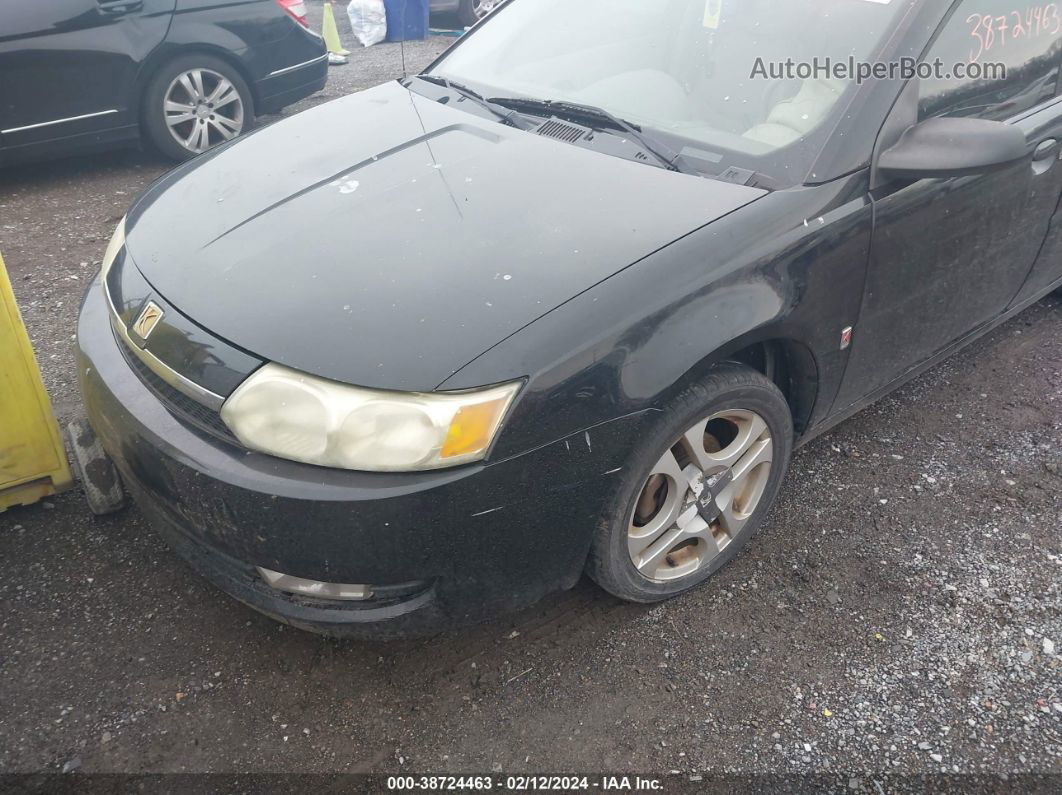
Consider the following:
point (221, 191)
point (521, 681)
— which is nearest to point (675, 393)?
point (521, 681)

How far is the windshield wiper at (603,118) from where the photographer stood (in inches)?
88.7

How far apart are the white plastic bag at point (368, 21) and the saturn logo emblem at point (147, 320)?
7880mm

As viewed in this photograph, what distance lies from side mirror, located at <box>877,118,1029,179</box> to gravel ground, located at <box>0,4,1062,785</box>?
106 centimetres

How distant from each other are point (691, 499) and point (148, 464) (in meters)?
1.32

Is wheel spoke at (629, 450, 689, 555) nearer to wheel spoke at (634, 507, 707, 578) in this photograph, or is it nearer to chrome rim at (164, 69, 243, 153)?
wheel spoke at (634, 507, 707, 578)

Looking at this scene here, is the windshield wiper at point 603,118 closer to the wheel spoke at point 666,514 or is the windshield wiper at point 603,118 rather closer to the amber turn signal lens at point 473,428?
the wheel spoke at point 666,514

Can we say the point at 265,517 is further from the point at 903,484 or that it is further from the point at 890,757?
the point at 903,484

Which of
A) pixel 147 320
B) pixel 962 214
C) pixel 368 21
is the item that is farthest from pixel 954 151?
pixel 368 21

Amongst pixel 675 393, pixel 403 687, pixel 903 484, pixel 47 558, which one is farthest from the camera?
pixel 903 484

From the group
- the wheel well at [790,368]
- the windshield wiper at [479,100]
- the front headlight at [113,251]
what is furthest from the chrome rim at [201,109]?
the wheel well at [790,368]

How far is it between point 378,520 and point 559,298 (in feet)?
1.97

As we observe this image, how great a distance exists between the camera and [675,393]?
1925mm

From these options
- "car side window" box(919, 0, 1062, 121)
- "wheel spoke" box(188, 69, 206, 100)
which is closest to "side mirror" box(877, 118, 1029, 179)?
"car side window" box(919, 0, 1062, 121)

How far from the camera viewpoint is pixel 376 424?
171 cm
